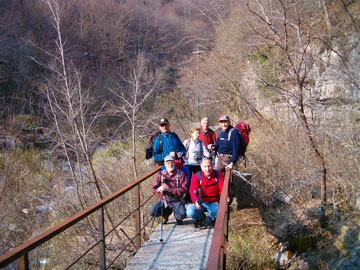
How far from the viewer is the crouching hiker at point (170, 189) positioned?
15.6 feet

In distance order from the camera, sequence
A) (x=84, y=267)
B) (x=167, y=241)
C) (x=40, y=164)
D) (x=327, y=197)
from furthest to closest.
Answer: (x=40, y=164) → (x=84, y=267) → (x=327, y=197) → (x=167, y=241)

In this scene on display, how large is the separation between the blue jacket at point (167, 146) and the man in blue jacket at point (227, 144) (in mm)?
754

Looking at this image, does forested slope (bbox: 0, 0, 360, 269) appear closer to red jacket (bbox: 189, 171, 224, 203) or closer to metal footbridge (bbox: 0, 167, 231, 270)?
metal footbridge (bbox: 0, 167, 231, 270)

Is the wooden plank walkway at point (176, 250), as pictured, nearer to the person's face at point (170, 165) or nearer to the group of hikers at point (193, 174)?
the group of hikers at point (193, 174)

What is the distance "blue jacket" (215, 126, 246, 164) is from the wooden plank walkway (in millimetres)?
1490

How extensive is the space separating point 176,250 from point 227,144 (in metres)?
2.34

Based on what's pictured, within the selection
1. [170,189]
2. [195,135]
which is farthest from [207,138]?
[170,189]

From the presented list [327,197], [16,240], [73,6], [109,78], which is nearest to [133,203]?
[16,240]

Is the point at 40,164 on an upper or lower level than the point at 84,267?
upper

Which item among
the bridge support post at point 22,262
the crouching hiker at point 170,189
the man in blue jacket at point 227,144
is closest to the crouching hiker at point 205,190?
the crouching hiker at point 170,189

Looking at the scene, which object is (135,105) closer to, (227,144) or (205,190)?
(227,144)

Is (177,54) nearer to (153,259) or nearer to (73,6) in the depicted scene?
(73,6)

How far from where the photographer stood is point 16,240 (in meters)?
9.04

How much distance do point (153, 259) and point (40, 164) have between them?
34.8 ft
